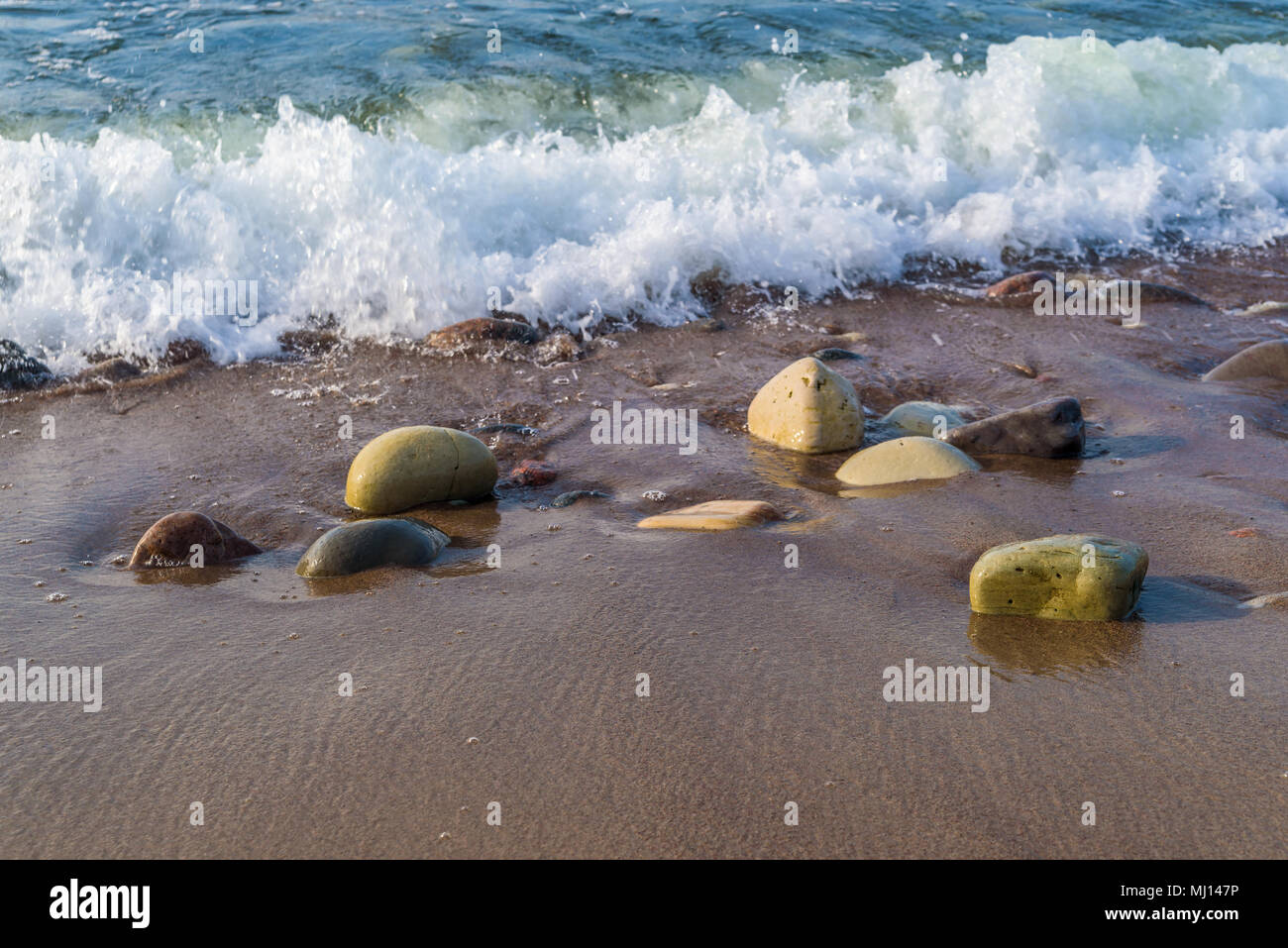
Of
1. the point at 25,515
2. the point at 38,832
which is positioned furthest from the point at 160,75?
the point at 38,832

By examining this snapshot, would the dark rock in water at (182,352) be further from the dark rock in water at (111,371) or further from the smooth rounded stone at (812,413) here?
the smooth rounded stone at (812,413)

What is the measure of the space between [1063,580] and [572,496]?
5.64ft

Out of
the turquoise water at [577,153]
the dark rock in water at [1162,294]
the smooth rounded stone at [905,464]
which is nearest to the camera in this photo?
the smooth rounded stone at [905,464]

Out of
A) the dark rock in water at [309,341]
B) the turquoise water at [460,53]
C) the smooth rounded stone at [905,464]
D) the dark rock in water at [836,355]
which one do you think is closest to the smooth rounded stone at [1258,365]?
the dark rock in water at [836,355]

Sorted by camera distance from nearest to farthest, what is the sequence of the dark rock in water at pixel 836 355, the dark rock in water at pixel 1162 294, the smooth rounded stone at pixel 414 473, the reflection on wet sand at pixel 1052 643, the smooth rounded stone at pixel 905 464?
the reflection on wet sand at pixel 1052 643 → the smooth rounded stone at pixel 414 473 → the smooth rounded stone at pixel 905 464 → the dark rock in water at pixel 836 355 → the dark rock in water at pixel 1162 294

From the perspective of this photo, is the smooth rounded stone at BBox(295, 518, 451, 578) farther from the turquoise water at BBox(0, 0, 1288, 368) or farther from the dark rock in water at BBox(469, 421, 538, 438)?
the turquoise water at BBox(0, 0, 1288, 368)

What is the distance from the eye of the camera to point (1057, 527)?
12.0ft

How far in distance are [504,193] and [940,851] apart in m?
5.45

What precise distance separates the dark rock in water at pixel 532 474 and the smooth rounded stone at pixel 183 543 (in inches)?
40.0

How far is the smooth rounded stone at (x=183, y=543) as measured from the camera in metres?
3.57

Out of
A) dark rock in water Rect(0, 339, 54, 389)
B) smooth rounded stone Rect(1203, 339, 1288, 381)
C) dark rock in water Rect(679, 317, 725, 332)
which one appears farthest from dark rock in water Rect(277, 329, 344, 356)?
smooth rounded stone Rect(1203, 339, 1288, 381)

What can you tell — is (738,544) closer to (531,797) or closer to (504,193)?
(531,797)

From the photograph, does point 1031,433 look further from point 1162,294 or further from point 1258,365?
point 1162,294
